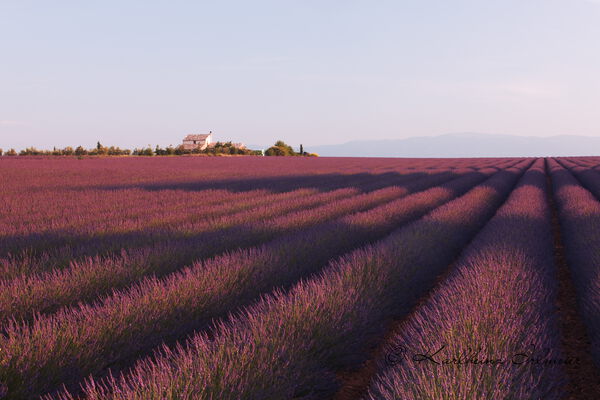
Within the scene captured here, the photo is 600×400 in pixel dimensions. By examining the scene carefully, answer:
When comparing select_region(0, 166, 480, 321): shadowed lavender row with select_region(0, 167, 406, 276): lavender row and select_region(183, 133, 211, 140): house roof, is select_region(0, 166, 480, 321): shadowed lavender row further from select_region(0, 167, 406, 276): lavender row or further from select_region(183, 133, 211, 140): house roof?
select_region(183, 133, 211, 140): house roof

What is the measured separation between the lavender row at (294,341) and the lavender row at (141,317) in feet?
0.61

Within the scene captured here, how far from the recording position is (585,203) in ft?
26.2

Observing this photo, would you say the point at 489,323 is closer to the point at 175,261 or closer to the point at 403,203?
the point at 175,261

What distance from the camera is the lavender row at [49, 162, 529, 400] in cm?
188

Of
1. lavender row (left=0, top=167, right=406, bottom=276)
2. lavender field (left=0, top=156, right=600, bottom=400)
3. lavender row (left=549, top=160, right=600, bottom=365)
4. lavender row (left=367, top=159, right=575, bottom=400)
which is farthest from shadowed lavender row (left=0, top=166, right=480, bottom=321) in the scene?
lavender row (left=549, top=160, right=600, bottom=365)

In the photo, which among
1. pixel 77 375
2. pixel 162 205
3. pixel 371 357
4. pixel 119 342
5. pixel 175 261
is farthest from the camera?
pixel 162 205

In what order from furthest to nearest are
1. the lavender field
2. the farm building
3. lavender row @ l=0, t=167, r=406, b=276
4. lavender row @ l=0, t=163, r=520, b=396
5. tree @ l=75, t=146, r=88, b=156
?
the farm building → tree @ l=75, t=146, r=88, b=156 → lavender row @ l=0, t=167, r=406, b=276 → lavender row @ l=0, t=163, r=520, b=396 → the lavender field

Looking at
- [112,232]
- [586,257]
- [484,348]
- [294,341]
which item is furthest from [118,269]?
[586,257]

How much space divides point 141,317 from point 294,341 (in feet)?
3.99

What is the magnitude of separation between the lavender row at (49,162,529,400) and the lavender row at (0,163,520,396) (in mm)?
184

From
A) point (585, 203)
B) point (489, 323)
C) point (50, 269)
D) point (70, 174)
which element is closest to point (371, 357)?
point (489, 323)

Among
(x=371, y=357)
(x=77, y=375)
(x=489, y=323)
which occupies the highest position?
(x=489, y=323)

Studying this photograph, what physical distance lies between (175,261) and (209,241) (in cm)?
78

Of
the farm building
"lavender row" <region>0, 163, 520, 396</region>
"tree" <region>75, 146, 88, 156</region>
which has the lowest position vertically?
"lavender row" <region>0, 163, 520, 396</region>
